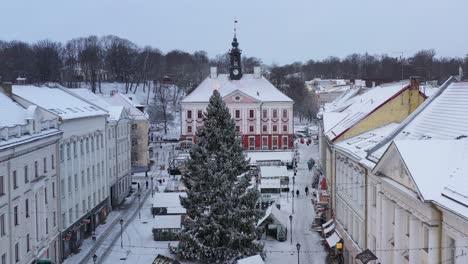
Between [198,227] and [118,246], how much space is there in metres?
8.29

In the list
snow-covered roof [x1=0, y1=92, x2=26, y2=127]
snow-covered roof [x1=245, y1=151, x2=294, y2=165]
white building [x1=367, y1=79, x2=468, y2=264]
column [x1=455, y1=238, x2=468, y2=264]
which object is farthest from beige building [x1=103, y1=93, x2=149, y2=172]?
column [x1=455, y1=238, x2=468, y2=264]

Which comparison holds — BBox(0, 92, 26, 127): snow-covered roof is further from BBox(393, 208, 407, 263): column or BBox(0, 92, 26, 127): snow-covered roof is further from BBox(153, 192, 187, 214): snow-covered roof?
BBox(393, 208, 407, 263): column

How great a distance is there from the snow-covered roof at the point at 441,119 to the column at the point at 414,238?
2911mm

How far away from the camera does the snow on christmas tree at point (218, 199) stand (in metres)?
29.6

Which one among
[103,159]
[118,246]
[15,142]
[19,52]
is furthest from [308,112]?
[15,142]

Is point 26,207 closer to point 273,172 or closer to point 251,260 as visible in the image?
point 251,260

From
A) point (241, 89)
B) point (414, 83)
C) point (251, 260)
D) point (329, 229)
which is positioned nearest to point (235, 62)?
point (241, 89)

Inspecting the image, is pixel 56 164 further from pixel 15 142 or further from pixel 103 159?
pixel 103 159

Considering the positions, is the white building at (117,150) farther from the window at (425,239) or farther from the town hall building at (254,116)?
the window at (425,239)

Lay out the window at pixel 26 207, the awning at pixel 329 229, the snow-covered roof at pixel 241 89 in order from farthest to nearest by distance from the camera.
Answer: the snow-covered roof at pixel 241 89
the awning at pixel 329 229
the window at pixel 26 207

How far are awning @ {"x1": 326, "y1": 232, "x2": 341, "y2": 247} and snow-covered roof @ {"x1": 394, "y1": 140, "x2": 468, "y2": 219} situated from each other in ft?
52.5

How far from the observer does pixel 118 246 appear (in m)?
35.9

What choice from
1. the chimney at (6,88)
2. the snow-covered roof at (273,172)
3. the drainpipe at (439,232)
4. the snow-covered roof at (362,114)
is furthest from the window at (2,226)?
the snow-covered roof at (273,172)

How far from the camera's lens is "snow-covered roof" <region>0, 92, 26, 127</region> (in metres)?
27.6
